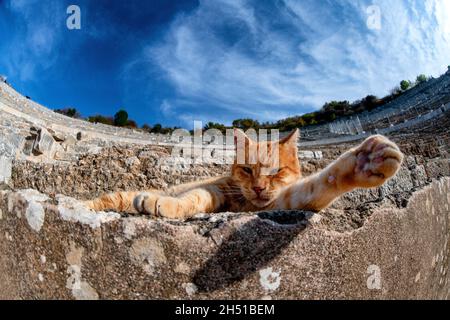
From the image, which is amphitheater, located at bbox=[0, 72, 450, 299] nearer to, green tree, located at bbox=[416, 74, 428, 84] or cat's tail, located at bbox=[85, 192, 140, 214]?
cat's tail, located at bbox=[85, 192, 140, 214]

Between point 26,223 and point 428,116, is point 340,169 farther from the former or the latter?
point 428,116

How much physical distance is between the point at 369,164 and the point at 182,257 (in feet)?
2.72

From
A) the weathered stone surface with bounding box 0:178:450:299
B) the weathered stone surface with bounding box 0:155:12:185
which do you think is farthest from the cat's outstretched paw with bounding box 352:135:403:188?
the weathered stone surface with bounding box 0:155:12:185

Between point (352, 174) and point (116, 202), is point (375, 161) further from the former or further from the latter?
point (116, 202)

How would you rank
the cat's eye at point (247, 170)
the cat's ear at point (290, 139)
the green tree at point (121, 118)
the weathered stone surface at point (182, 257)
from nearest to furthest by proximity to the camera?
the weathered stone surface at point (182, 257) < the cat's eye at point (247, 170) < the cat's ear at point (290, 139) < the green tree at point (121, 118)

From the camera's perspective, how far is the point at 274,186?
242 centimetres

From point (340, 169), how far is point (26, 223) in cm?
126

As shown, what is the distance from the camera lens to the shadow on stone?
948 mm

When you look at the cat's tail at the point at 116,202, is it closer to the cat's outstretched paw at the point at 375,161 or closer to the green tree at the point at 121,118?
the cat's outstretched paw at the point at 375,161

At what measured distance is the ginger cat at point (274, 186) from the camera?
4.35 feet

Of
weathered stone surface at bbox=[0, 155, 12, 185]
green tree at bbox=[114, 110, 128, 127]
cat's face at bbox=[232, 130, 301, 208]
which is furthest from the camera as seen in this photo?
green tree at bbox=[114, 110, 128, 127]

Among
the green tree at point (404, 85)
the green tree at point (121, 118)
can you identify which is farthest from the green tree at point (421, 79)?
the green tree at point (121, 118)

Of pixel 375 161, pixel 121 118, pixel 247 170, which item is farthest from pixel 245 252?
pixel 121 118
